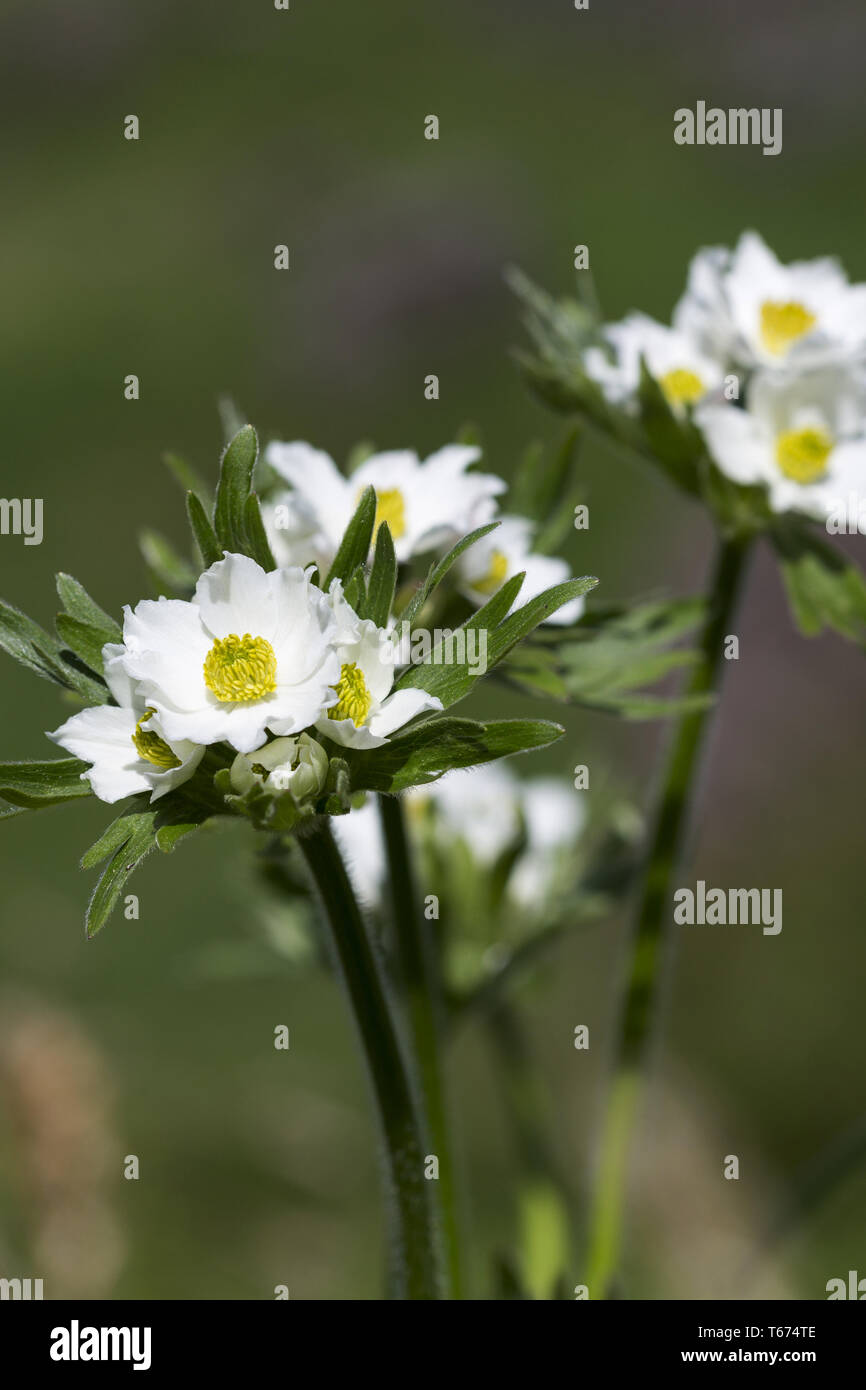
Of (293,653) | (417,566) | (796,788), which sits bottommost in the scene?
(293,653)

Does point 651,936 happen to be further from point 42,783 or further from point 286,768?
point 42,783

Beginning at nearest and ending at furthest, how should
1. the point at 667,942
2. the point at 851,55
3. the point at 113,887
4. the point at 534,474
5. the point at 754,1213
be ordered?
the point at 113,887, the point at 534,474, the point at 667,942, the point at 754,1213, the point at 851,55

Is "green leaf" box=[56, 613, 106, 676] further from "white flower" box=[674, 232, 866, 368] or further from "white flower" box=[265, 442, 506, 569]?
"white flower" box=[674, 232, 866, 368]

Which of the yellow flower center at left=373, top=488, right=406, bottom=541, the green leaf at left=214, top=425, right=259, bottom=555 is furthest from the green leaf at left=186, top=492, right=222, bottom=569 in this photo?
the yellow flower center at left=373, top=488, right=406, bottom=541

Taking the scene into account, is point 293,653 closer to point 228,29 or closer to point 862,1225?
point 862,1225

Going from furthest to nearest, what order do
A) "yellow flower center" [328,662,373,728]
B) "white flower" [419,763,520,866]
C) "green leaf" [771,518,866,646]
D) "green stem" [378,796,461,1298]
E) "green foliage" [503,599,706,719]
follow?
"white flower" [419,763,520,866]
"green leaf" [771,518,866,646]
"green stem" [378,796,461,1298]
"green foliage" [503,599,706,719]
"yellow flower center" [328,662,373,728]
